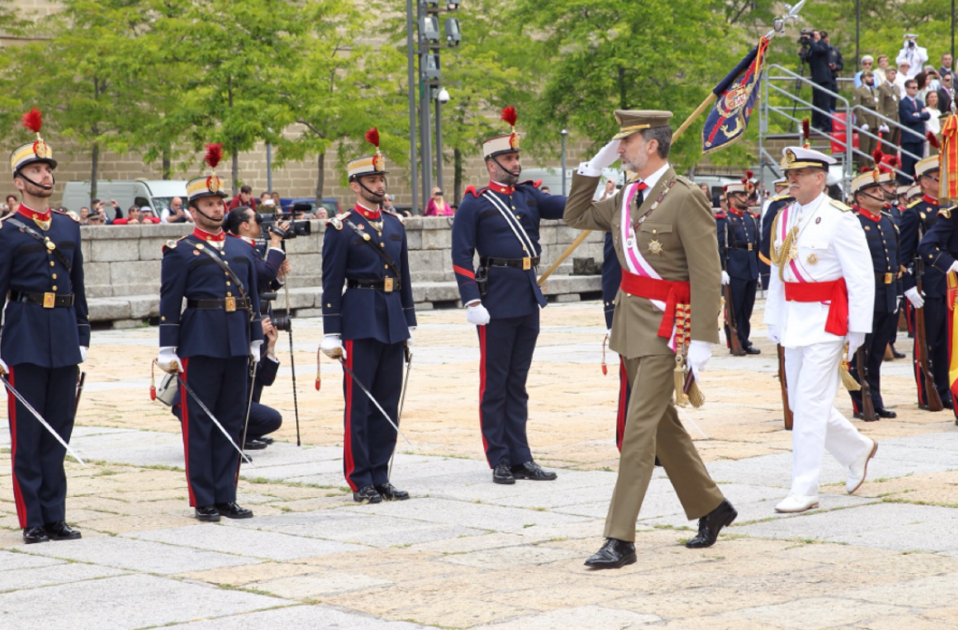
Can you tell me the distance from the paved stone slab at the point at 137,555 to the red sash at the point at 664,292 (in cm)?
209

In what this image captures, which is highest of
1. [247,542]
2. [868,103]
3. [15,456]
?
[868,103]

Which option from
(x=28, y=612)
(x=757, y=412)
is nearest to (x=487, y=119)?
(x=757, y=412)

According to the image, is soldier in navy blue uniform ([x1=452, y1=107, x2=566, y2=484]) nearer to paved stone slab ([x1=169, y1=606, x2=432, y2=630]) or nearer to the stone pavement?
the stone pavement

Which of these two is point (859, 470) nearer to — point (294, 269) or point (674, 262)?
point (674, 262)

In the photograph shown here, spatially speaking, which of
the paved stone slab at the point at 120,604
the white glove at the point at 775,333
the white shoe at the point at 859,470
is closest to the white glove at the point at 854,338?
the white glove at the point at 775,333

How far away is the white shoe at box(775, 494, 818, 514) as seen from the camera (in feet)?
23.2

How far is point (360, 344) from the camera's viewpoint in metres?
7.90

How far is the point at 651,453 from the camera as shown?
6.00 metres

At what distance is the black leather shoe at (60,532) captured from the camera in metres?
6.96

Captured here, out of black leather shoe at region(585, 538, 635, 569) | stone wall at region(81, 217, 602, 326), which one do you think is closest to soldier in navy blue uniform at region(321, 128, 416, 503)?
black leather shoe at region(585, 538, 635, 569)

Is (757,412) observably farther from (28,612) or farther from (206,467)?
(28,612)

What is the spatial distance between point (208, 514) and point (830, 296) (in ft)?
11.2

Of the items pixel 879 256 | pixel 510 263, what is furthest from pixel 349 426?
pixel 879 256

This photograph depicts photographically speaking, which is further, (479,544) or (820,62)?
(820,62)
